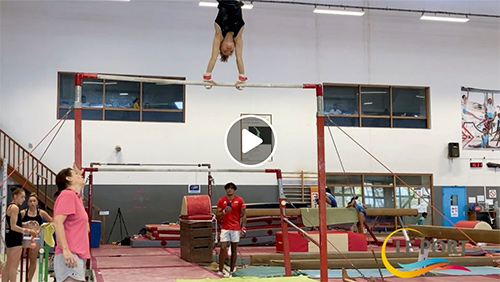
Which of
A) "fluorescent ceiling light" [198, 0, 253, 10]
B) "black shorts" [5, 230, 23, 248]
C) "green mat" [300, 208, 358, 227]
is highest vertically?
"fluorescent ceiling light" [198, 0, 253, 10]

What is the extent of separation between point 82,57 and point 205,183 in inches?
244

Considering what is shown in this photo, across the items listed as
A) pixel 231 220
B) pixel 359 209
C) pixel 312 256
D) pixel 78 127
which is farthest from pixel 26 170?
pixel 78 127

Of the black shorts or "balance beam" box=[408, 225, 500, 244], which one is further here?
"balance beam" box=[408, 225, 500, 244]

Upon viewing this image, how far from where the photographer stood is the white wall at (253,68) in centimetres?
1827

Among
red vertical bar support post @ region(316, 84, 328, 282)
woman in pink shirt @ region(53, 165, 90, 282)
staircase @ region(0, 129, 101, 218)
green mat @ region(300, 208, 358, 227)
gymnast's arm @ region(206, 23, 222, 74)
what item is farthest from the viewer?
staircase @ region(0, 129, 101, 218)

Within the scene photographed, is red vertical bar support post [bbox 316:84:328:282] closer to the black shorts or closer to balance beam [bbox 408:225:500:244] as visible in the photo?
balance beam [bbox 408:225:500:244]

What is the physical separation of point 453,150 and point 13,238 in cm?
1732

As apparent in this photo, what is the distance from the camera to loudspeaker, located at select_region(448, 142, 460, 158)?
20938 millimetres

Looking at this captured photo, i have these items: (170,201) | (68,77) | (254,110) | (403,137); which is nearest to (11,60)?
(68,77)

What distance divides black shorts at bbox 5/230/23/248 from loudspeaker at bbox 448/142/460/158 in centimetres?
1718

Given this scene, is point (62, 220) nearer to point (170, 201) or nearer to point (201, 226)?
point (201, 226)

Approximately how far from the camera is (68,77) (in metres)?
18.6

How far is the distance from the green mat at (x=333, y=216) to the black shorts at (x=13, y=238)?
7.41 m
